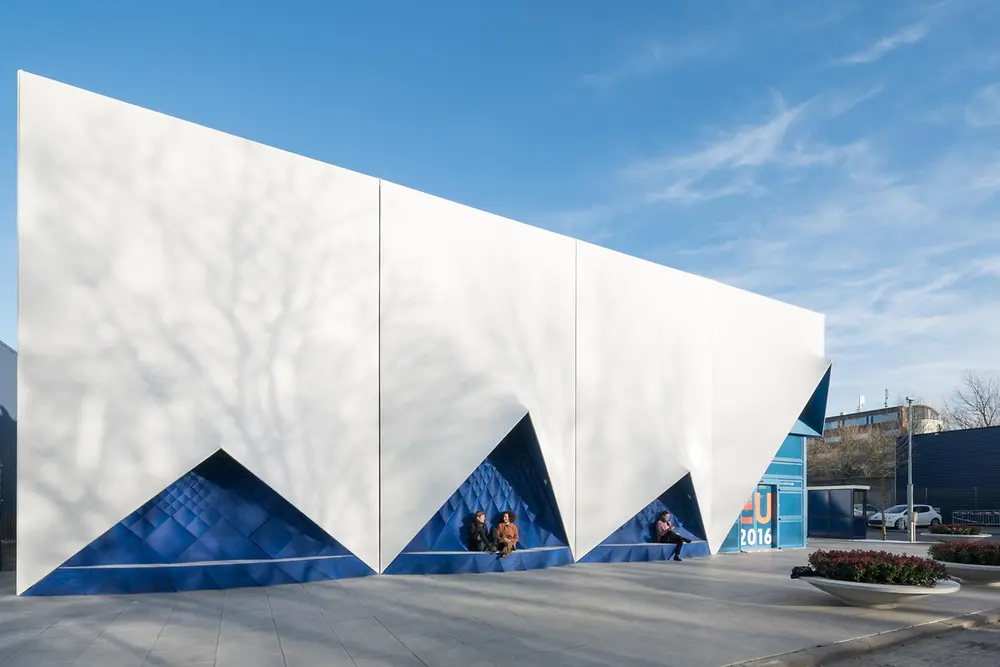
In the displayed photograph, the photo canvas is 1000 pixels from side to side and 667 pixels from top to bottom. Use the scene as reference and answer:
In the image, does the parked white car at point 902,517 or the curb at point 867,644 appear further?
the parked white car at point 902,517

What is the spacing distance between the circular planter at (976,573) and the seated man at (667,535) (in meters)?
4.88

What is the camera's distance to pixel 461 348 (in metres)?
13.3

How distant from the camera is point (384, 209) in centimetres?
1253

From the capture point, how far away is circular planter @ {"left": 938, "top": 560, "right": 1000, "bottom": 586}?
1292 cm

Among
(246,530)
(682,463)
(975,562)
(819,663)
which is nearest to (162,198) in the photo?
(246,530)

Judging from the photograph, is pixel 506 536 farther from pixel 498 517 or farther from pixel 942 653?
pixel 942 653

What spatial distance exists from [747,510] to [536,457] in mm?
7222

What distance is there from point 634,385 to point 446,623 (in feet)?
27.9

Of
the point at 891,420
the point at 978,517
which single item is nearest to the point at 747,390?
the point at 978,517

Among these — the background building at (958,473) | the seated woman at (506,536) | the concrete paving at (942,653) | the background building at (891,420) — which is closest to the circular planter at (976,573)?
the concrete paving at (942,653)

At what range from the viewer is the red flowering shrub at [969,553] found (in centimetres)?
1307

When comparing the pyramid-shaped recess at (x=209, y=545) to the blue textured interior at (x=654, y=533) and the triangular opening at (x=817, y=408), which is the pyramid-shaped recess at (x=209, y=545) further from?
the triangular opening at (x=817, y=408)

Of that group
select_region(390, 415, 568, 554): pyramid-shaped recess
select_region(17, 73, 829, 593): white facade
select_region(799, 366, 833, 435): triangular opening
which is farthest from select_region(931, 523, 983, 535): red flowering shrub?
select_region(390, 415, 568, 554): pyramid-shaped recess

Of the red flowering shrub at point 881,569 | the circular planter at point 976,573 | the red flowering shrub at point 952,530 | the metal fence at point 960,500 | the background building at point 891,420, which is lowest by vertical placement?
the metal fence at point 960,500
